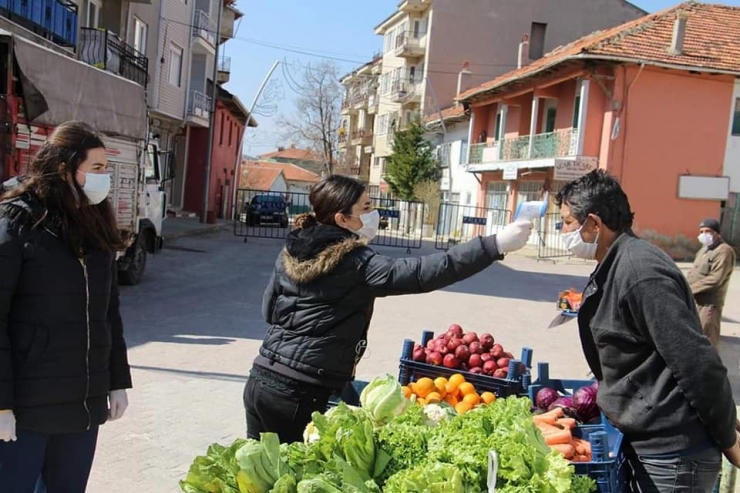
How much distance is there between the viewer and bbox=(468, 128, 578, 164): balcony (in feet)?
99.7

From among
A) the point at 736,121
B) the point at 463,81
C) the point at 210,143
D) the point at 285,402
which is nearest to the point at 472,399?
the point at 285,402

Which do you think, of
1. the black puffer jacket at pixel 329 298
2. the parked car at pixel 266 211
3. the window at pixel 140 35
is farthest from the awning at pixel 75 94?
the parked car at pixel 266 211

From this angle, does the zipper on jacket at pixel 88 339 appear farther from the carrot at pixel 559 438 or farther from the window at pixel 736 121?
the window at pixel 736 121

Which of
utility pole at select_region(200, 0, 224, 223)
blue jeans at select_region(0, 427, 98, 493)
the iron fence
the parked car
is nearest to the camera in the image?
blue jeans at select_region(0, 427, 98, 493)

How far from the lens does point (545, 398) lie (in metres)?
4.18

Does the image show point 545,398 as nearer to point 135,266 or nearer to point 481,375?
point 481,375

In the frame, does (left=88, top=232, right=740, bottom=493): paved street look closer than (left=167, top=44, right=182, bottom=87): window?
Yes

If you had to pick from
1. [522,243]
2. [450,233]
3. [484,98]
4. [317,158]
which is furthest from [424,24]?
[522,243]

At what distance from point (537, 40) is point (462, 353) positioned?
46131 mm

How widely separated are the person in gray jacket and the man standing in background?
6.63 metres

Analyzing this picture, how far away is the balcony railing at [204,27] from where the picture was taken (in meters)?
32.2

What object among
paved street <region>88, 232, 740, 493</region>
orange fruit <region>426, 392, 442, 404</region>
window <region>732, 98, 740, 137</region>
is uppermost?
window <region>732, 98, 740, 137</region>

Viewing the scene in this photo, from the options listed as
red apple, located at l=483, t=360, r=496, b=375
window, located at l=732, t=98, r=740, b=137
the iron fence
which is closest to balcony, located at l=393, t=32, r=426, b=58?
the iron fence

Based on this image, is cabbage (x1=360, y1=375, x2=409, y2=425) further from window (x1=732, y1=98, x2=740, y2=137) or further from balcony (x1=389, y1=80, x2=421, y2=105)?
balcony (x1=389, y1=80, x2=421, y2=105)
